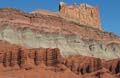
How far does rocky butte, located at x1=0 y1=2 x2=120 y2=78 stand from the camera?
71875 mm

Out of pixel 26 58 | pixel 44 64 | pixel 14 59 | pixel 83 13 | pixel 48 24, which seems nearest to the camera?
pixel 14 59

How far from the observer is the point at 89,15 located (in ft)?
505

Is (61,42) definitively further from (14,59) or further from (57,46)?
(14,59)

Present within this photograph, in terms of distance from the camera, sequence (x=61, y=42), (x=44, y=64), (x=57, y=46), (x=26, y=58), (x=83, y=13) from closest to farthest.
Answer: (x=26, y=58) < (x=44, y=64) < (x=57, y=46) < (x=61, y=42) < (x=83, y=13)

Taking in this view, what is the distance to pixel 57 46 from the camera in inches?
4240

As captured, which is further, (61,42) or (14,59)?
(61,42)

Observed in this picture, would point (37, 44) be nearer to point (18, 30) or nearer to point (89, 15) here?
point (18, 30)

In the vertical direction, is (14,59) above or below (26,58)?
below

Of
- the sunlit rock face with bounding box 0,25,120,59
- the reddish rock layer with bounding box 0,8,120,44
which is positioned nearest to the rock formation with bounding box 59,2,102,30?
the reddish rock layer with bounding box 0,8,120,44

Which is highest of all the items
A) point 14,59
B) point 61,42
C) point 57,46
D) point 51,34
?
point 51,34

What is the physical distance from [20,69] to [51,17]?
54.3 metres

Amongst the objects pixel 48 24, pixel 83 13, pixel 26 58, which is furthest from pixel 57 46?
pixel 83 13

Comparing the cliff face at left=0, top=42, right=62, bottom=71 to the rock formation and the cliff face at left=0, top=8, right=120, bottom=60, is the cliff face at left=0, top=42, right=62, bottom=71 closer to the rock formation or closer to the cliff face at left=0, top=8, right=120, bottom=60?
the cliff face at left=0, top=8, right=120, bottom=60

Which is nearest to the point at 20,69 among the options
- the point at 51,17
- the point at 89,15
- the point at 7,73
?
the point at 7,73
